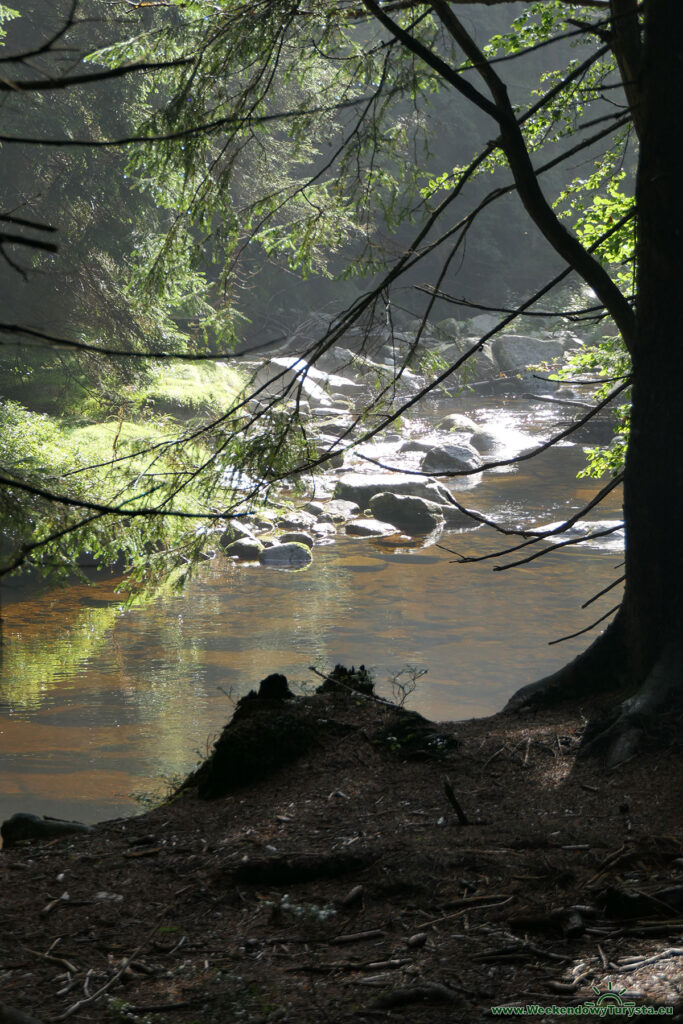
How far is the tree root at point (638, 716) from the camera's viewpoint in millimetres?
5152

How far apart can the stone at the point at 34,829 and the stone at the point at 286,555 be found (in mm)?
10982

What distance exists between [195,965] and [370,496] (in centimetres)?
1713

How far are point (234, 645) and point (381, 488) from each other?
8.49 m

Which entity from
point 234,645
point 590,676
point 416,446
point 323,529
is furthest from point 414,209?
point 416,446

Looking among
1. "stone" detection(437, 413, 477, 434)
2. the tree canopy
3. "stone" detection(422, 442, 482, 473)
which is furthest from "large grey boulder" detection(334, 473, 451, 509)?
the tree canopy

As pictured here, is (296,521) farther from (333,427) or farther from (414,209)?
(414,209)

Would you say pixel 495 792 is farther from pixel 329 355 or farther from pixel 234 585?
pixel 329 355

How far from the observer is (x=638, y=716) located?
17.3ft

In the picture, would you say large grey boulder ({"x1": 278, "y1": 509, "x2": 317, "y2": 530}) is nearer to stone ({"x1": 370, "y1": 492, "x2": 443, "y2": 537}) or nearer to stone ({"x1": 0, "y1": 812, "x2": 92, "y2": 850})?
stone ({"x1": 370, "y1": 492, "x2": 443, "y2": 537})

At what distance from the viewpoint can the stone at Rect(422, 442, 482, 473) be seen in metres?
21.8

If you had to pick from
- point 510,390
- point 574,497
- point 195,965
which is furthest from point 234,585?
point 510,390

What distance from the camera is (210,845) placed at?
4.53 meters

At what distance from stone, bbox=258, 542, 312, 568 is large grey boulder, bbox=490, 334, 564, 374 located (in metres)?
17.1

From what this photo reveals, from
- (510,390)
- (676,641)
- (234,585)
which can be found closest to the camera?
(676,641)
